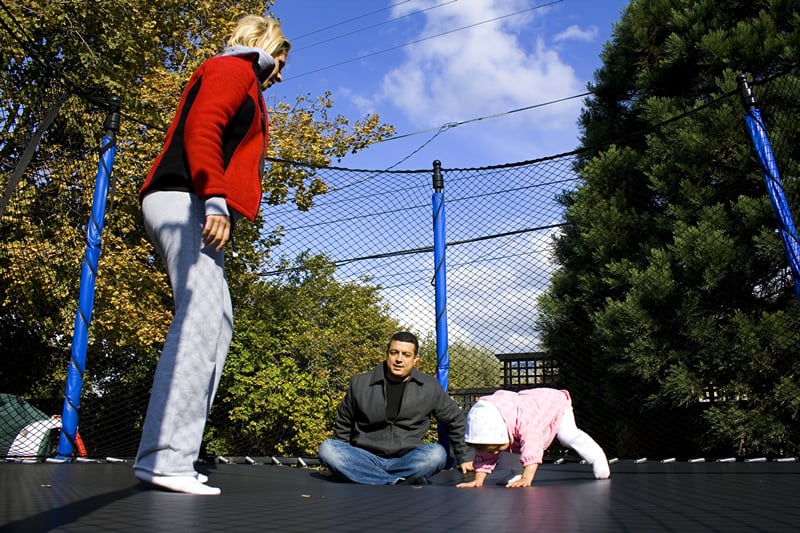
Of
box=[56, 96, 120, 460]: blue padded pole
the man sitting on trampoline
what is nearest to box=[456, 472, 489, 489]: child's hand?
the man sitting on trampoline

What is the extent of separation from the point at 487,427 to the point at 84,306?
1.80m

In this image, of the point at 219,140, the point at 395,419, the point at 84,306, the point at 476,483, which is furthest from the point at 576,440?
the point at 84,306

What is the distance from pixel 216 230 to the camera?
4.67 feet

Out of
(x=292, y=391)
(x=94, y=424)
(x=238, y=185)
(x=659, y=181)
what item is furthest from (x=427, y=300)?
(x=292, y=391)

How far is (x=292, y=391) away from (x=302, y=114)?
3.38 m

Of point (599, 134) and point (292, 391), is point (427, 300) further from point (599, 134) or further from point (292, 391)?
point (292, 391)

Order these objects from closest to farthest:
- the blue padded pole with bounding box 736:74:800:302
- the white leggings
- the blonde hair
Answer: the blonde hair < the white leggings < the blue padded pole with bounding box 736:74:800:302

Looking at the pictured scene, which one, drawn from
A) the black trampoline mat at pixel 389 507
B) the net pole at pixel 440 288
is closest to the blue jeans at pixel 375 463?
the black trampoline mat at pixel 389 507

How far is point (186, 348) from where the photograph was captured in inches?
56.4

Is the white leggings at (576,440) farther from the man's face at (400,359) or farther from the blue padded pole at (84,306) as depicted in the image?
the blue padded pole at (84,306)

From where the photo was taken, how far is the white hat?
2.11 meters

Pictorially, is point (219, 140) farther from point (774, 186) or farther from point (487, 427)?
point (774, 186)

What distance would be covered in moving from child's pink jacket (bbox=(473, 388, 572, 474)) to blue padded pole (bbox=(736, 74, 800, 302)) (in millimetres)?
1153

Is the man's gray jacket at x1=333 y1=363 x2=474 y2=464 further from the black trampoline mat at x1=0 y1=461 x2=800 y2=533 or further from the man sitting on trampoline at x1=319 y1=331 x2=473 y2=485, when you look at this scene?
the black trampoline mat at x1=0 y1=461 x2=800 y2=533
